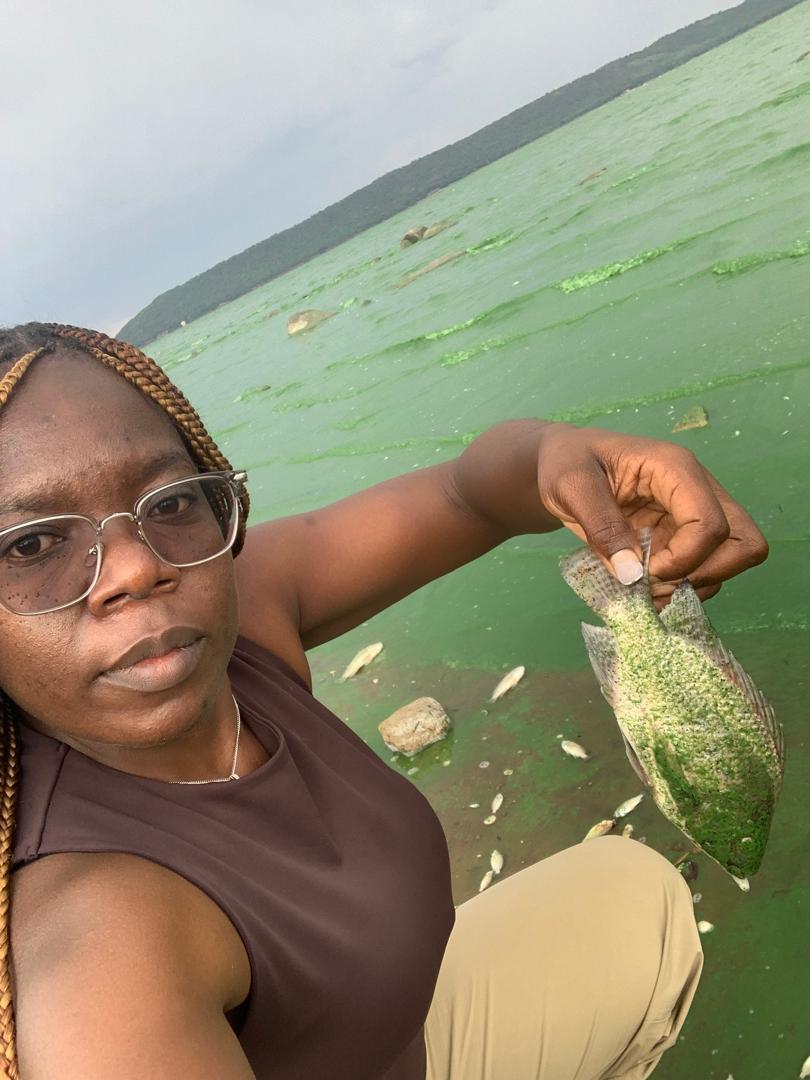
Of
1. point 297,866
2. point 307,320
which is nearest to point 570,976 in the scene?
point 297,866

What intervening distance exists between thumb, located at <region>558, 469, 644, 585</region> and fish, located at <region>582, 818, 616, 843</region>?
1718mm

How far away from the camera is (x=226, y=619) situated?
173 centimetres

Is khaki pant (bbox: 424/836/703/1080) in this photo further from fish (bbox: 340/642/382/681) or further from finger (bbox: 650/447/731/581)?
fish (bbox: 340/642/382/681)

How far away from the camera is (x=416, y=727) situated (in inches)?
190

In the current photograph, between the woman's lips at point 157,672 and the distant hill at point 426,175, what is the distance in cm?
7785

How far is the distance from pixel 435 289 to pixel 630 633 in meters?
17.8

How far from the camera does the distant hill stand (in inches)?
3130

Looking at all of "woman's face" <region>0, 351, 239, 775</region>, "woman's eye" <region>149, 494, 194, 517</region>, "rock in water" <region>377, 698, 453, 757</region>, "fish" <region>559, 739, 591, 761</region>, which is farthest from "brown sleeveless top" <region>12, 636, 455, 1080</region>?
"rock in water" <region>377, 698, 453, 757</region>

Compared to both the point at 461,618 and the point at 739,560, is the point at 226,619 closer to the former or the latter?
the point at 739,560

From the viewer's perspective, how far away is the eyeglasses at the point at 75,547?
4.98 feet

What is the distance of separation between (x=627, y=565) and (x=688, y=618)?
451 mm

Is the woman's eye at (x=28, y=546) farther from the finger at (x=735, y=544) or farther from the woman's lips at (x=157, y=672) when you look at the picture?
the finger at (x=735, y=544)

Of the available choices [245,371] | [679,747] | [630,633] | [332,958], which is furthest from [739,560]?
[245,371]

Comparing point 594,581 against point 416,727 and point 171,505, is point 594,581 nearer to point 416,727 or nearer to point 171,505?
point 171,505
